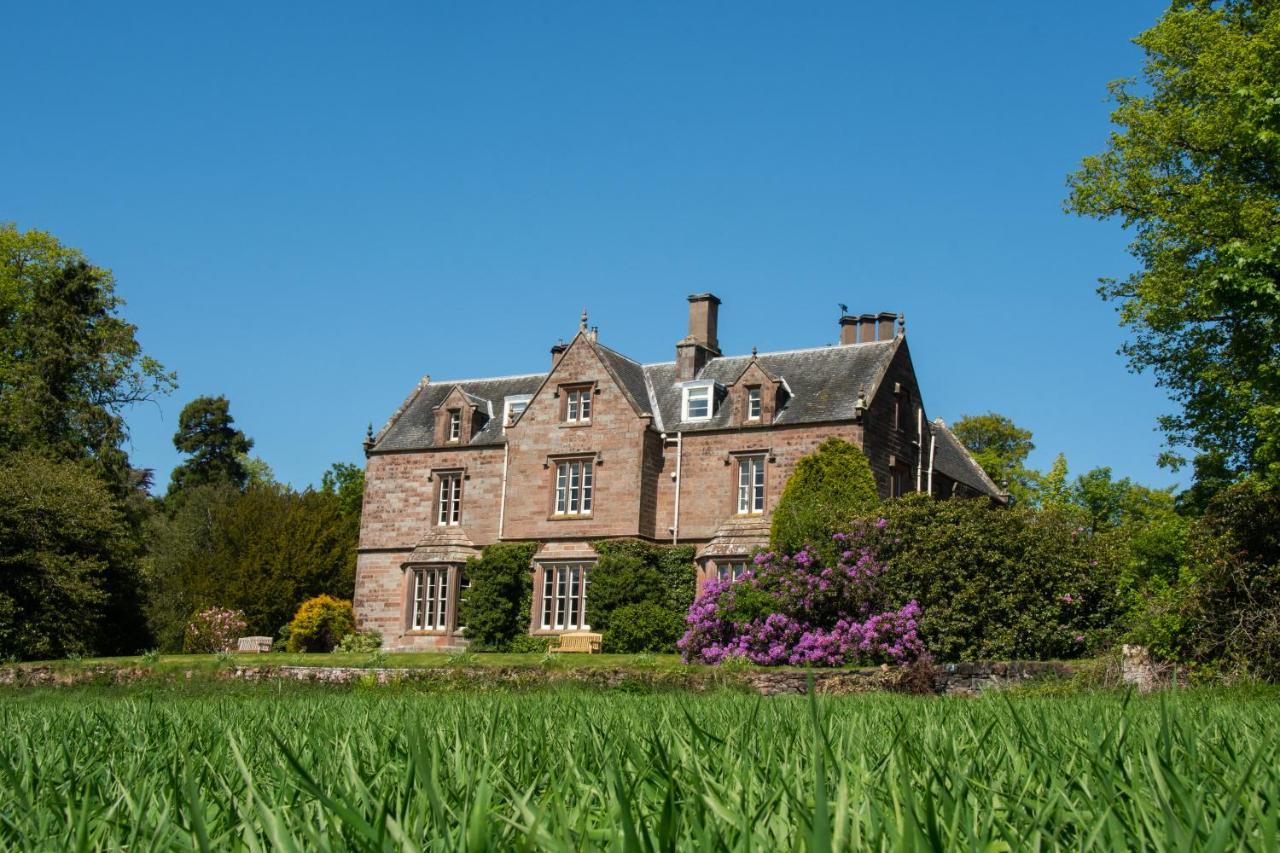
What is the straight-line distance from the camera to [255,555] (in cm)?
4391

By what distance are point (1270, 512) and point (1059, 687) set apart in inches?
164

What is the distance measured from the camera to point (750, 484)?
119 ft

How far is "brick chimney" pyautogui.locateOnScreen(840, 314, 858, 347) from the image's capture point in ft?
133

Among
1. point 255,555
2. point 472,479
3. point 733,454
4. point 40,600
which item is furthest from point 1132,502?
point 40,600

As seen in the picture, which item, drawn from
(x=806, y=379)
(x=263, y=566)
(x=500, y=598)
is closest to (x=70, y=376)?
(x=263, y=566)

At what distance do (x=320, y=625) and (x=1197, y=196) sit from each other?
2965cm

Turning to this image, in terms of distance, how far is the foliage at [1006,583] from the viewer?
24328mm

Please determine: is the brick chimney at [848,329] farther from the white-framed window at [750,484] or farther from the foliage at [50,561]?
the foliage at [50,561]

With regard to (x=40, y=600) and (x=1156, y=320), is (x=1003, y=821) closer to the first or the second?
(x=1156, y=320)

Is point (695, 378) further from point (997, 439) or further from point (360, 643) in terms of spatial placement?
point (997, 439)

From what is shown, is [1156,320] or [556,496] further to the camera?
[556,496]

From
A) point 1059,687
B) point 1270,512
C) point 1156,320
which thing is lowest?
point 1059,687

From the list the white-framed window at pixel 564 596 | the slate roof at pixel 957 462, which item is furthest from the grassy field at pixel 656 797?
the slate roof at pixel 957 462

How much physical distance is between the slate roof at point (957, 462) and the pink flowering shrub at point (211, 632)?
24.6 meters
